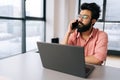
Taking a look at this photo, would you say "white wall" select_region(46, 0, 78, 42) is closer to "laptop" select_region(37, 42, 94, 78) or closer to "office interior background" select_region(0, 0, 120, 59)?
"office interior background" select_region(0, 0, 120, 59)

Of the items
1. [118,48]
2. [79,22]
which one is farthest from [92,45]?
[118,48]

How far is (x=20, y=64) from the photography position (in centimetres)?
142

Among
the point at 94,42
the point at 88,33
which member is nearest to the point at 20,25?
the point at 88,33

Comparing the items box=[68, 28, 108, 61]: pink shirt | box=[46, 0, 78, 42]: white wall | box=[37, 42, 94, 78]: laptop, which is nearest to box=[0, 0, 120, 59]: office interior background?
box=[46, 0, 78, 42]: white wall

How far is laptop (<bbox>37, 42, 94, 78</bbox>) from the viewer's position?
104cm

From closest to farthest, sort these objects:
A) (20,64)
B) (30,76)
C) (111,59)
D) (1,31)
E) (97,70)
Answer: (30,76) < (97,70) < (20,64) < (1,31) < (111,59)

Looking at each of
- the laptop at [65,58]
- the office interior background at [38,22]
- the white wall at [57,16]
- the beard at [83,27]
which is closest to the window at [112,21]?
the office interior background at [38,22]

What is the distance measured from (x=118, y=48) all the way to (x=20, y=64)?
2.79m

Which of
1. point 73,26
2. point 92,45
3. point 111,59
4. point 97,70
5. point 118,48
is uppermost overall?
point 73,26

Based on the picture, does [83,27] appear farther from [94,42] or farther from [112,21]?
[112,21]

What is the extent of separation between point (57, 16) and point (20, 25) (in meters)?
1.07

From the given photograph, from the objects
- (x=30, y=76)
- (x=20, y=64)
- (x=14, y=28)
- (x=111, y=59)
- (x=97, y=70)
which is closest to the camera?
(x=30, y=76)

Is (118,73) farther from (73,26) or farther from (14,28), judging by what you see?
(14,28)

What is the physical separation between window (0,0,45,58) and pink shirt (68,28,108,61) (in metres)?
1.54
